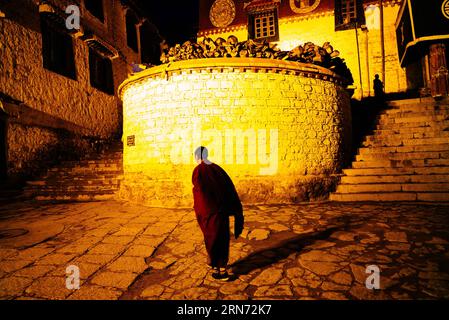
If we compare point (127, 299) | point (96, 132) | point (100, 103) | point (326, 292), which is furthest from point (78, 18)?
point (326, 292)

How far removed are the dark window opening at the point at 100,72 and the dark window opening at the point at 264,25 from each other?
8.85 meters

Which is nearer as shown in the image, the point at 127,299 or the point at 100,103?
the point at 127,299

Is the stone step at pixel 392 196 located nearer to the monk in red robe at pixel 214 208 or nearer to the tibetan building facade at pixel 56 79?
the monk in red robe at pixel 214 208

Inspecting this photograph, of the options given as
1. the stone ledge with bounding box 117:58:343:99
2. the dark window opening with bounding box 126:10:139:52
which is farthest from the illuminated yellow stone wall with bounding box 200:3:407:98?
the dark window opening with bounding box 126:10:139:52

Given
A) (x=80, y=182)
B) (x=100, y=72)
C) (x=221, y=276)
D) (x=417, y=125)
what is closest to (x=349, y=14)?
(x=417, y=125)

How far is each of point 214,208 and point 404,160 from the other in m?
7.65

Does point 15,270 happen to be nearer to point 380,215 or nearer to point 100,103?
point 380,215

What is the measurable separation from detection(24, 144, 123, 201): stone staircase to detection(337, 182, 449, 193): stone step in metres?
7.63

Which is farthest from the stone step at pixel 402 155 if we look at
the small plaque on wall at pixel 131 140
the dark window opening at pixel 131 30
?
the dark window opening at pixel 131 30

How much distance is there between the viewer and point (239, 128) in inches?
289

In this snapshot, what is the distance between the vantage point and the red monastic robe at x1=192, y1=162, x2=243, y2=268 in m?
3.19

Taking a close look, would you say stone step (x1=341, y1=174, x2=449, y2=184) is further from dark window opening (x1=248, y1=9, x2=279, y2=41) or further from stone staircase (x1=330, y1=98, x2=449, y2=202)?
dark window opening (x1=248, y1=9, x2=279, y2=41)

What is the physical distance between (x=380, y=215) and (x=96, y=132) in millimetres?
13273

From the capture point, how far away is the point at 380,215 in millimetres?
5859
